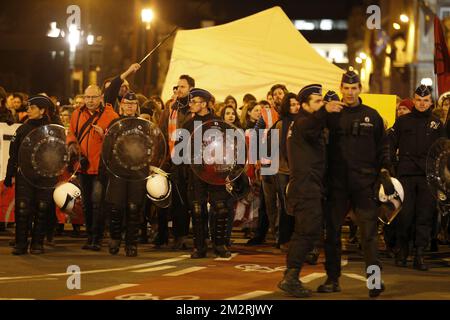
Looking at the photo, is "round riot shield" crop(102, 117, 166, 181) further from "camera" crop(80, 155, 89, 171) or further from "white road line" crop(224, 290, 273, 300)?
"white road line" crop(224, 290, 273, 300)

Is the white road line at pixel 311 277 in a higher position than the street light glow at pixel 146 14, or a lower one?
lower

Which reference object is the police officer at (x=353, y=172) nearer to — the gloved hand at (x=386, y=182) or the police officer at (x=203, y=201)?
the gloved hand at (x=386, y=182)

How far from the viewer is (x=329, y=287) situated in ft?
33.1

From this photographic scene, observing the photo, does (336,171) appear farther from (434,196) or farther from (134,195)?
(134,195)

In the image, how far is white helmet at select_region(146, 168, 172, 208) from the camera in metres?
14.1

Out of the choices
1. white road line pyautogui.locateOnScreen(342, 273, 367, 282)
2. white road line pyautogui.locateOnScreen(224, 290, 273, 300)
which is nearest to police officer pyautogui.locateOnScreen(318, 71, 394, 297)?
white road line pyautogui.locateOnScreen(224, 290, 273, 300)

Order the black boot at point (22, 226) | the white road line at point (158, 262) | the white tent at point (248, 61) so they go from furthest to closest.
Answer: the white tent at point (248, 61) → the black boot at point (22, 226) → the white road line at point (158, 262)

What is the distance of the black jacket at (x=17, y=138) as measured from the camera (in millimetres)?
13570

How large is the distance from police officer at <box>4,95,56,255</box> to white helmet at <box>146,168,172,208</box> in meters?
1.36

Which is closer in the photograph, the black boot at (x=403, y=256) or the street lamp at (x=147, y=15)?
the black boot at (x=403, y=256)

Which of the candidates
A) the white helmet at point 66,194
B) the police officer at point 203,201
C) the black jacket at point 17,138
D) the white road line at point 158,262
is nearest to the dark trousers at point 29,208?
the black jacket at point 17,138

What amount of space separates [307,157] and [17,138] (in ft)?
16.3

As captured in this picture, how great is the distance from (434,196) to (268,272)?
2.35m

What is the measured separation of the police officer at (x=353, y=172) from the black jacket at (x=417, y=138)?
259 cm
